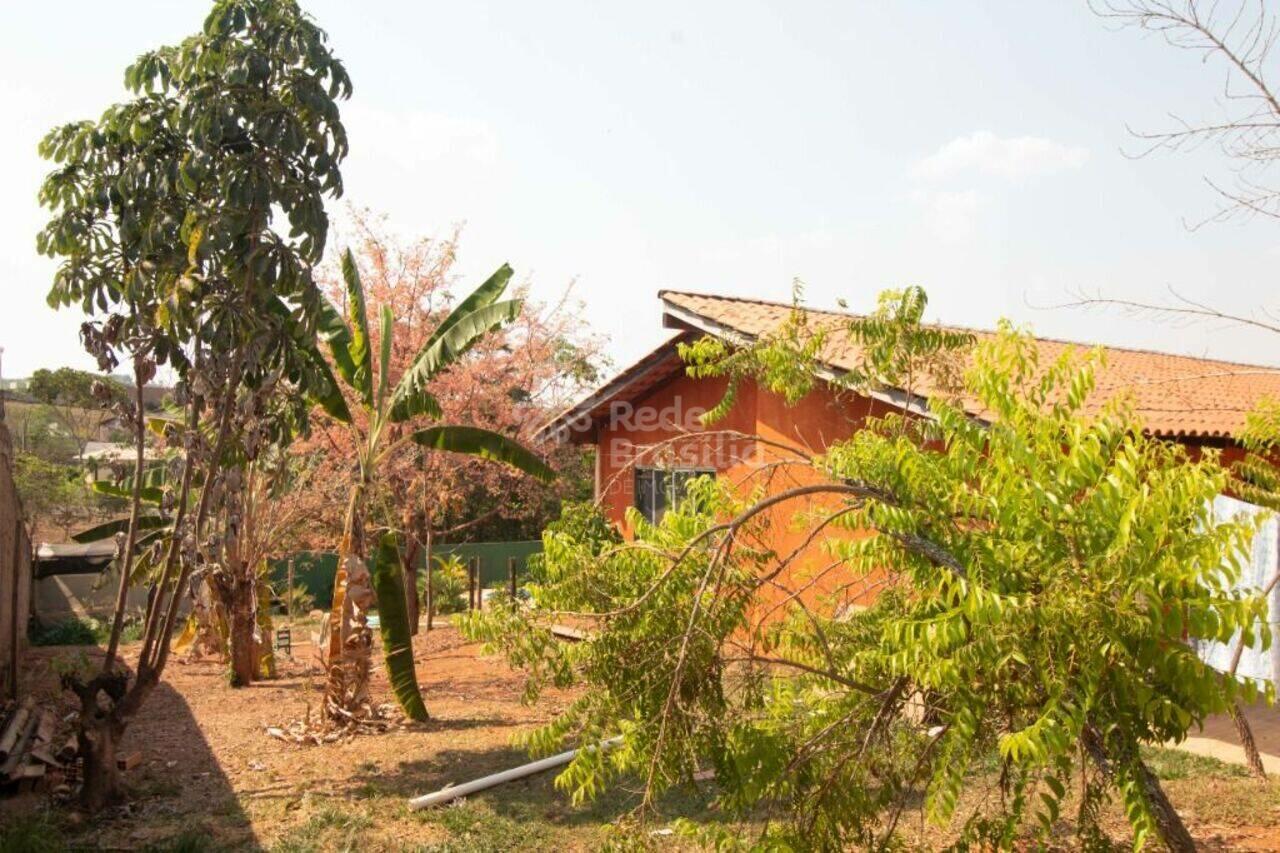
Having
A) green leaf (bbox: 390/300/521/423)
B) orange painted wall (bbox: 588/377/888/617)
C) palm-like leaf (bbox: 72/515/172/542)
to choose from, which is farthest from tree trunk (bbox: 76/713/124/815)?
palm-like leaf (bbox: 72/515/172/542)

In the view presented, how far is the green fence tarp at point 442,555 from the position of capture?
23391 millimetres

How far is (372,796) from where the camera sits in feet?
25.5

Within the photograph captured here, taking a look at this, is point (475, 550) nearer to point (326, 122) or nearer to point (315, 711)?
point (315, 711)

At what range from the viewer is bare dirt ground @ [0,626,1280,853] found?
661 cm

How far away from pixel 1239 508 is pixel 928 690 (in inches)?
204

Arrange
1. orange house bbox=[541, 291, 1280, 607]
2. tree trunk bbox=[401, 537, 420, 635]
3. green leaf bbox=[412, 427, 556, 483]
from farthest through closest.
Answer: tree trunk bbox=[401, 537, 420, 635]
green leaf bbox=[412, 427, 556, 483]
orange house bbox=[541, 291, 1280, 607]

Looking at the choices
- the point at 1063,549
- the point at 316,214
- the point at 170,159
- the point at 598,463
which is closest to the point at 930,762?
the point at 1063,549

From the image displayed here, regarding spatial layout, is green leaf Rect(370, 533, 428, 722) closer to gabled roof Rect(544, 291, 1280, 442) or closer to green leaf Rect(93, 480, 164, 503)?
green leaf Rect(93, 480, 164, 503)

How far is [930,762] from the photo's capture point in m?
4.42

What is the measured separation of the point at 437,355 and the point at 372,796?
13.2 ft

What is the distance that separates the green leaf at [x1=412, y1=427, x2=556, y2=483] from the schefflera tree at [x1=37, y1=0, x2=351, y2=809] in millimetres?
2776

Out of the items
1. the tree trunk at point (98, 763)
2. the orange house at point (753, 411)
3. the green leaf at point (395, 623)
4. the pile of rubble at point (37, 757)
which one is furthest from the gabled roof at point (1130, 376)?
the pile of rubble at point (37, 757)

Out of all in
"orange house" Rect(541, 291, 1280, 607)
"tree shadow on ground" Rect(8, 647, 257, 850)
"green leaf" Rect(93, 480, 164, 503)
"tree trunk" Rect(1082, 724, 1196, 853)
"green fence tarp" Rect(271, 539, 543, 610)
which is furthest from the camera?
"green fence tarp" Rect(271, 539, 543, 610)

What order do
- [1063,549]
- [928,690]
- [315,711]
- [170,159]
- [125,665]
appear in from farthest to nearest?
[125,665]
[315,711]
[170,159]
[928,690]
[1063,549]
